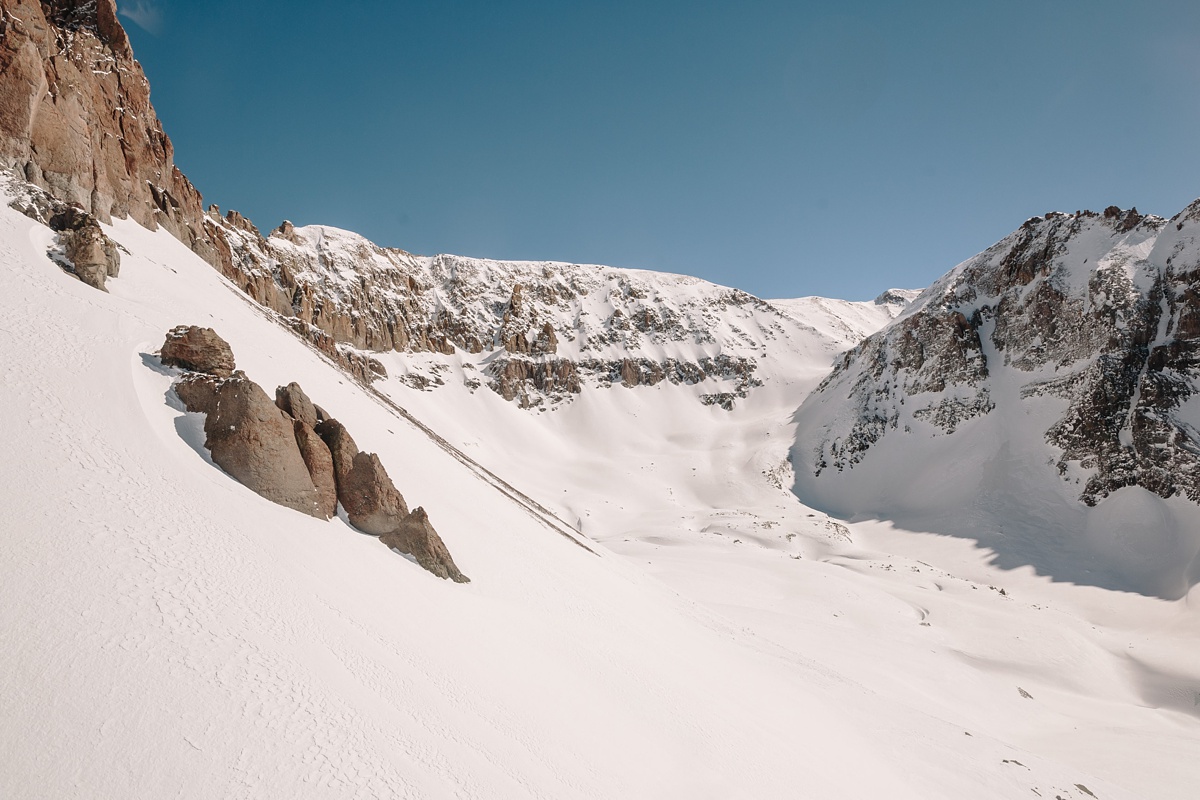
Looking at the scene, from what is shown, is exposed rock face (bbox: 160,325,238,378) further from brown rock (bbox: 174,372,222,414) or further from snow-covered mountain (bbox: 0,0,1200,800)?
brown rock (bbox: 174,372,222,414)

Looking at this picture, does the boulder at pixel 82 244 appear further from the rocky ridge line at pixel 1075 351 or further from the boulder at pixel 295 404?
the rocky ridge line at pixel 1075 351

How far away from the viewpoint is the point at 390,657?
7.54 m

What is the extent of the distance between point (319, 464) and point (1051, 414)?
2596 inches

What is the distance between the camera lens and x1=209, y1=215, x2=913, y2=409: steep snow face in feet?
302

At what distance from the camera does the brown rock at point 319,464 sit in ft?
37.0

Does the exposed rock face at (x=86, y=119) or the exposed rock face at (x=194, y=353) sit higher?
the exposed rock face at (x=86, y=119)

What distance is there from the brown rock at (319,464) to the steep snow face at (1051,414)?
174ft

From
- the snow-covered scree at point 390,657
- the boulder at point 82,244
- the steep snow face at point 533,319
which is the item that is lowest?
the snow-covered scree at point 390,657

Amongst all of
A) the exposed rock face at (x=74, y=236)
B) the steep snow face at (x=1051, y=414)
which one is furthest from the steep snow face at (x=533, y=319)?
the exposed rock face at (x=74, y=236)

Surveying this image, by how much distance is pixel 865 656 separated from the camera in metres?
22.4

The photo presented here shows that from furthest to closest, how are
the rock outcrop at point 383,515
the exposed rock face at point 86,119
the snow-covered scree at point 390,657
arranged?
the exposed rock face at point 86,119 < the rock outcrop at point 383,515 < the snow-covered scree at point 390,657

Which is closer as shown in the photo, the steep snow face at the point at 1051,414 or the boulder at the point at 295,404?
the boulder at the point at 295,404

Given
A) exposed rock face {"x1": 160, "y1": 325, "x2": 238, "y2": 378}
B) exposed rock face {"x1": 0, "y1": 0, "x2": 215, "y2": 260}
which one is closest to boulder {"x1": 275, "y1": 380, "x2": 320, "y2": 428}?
exposed rock face {"x1": 160, "y1": 325, "x2": 238, "y2": 378}

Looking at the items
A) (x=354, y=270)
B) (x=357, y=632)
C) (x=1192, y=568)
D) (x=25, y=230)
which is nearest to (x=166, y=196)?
(x=25, y=230)
